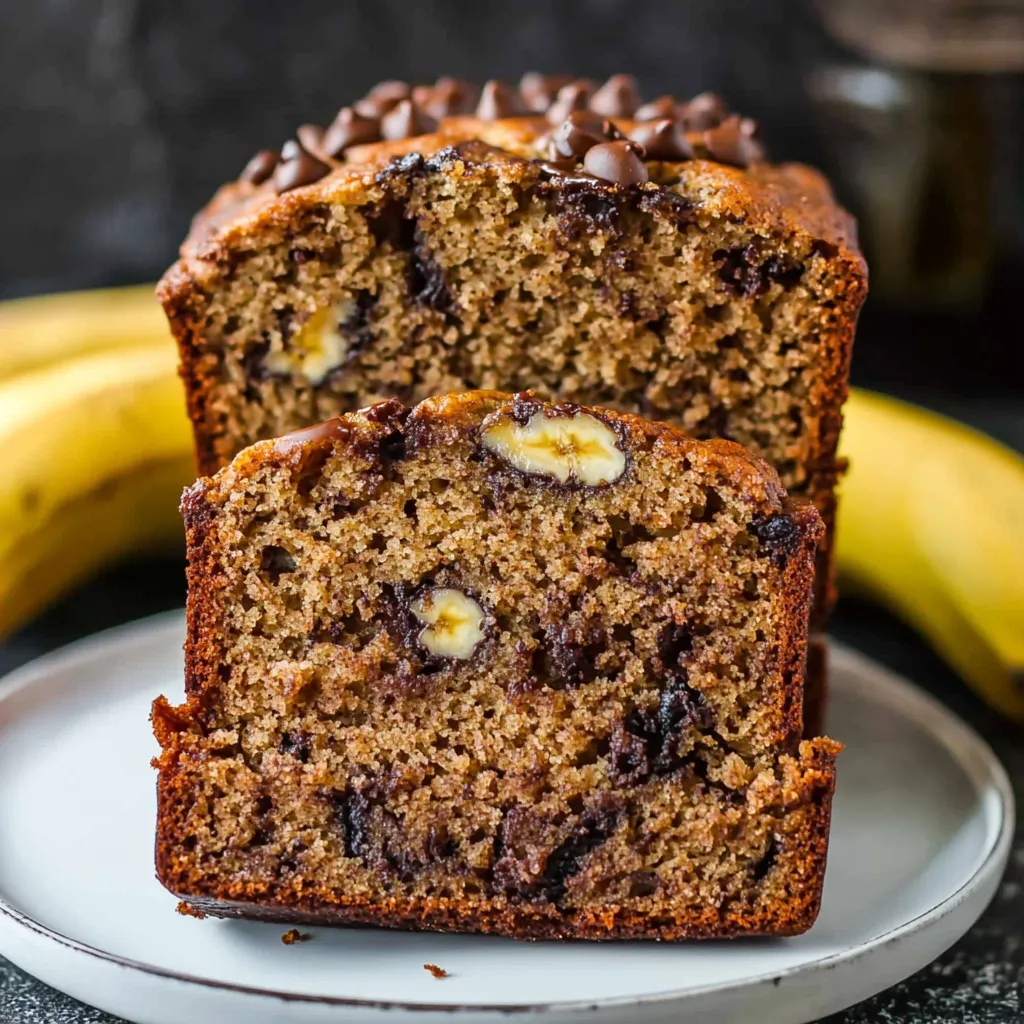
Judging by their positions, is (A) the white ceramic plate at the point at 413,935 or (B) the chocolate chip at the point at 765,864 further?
(B) the chocolate chip at the point at 765,864

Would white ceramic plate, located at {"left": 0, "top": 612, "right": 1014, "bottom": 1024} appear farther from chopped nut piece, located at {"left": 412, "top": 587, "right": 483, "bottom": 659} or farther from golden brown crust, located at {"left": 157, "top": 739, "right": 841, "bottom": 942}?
chopped nut piece, located at {"left": 412, "top": 587, "right": 483, "bottom": 659}

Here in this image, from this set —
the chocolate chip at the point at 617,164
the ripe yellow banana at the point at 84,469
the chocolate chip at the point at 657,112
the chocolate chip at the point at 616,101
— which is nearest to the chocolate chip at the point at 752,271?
the chocolate chip at the point at 617,164

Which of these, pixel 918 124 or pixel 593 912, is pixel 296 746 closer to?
pixel 593 912

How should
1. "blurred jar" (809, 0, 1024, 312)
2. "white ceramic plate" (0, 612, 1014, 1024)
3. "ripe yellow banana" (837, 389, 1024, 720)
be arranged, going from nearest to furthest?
"white ceramic plate" (0, 612, 1014, 1024), "ripe yellow banana" (837, 389, 1024, 720), "blurred jar" (809, 0, 1024, 312)

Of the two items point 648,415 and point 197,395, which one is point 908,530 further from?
point 197,395

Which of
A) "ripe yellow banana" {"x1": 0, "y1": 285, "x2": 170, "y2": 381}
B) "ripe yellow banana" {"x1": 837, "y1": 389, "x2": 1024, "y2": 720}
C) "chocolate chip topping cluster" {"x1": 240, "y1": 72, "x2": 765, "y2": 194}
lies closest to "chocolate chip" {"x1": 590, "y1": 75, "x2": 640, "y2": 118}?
"chocolate chip topping cluster" {"x1": 240, "y1": 72, "x2": 765, "y2": 194}

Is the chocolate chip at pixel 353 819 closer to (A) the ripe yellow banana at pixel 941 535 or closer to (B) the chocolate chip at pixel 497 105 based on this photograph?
(B) the chocolate chip at pixel 497 105
